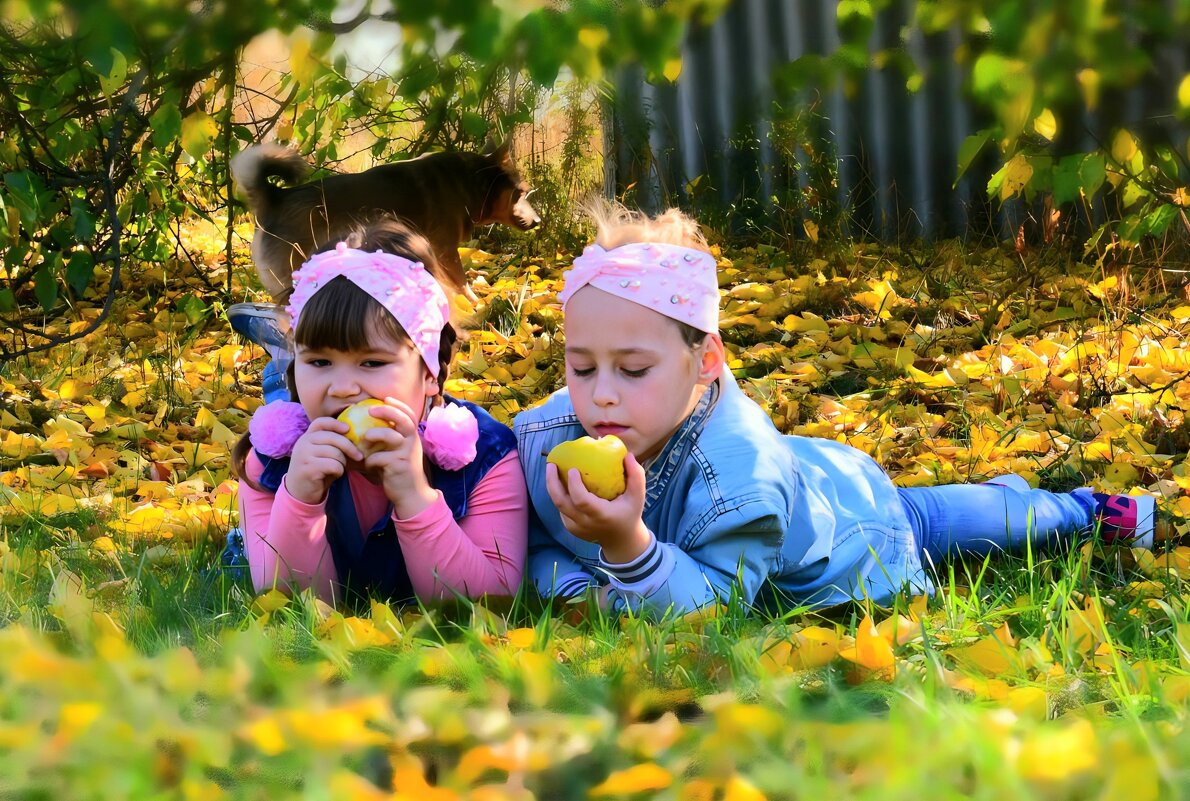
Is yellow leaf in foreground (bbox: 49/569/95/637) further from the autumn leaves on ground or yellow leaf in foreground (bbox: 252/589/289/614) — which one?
yellow leaf in foreground (bbox: 252/589/289/614)

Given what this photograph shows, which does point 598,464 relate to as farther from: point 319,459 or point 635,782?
point 635,782

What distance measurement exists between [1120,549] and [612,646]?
1.23 m

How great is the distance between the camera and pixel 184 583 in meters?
2.21

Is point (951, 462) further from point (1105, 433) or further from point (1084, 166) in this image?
point (1084, 166)

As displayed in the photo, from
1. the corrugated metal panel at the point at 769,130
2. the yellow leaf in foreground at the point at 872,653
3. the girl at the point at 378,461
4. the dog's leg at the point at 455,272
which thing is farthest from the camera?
the corrugated metal panel at the point at 769,130

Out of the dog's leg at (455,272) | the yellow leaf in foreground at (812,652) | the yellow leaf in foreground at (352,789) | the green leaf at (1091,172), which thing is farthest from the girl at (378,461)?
the dog's leg at (455,272)

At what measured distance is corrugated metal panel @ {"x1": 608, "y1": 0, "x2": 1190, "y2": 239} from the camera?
6.07 metres

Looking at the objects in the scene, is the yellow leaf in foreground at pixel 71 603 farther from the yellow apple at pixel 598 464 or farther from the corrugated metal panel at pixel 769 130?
the corrugated metal panel at pixel 769 130

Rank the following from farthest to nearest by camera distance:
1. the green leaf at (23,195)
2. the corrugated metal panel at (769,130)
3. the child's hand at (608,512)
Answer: the corrugated metal panel at (769,130)
the green leaf at (23,195)
the child's hand at (608,512)

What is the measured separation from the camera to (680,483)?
231cm

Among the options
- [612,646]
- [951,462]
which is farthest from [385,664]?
[951,462]

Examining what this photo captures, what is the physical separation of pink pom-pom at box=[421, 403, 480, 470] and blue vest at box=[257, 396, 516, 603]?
4cm

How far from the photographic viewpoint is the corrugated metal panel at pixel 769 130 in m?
6.07

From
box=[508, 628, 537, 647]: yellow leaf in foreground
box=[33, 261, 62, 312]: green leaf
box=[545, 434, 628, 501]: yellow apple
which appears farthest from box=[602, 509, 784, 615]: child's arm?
box=[33, 261, 62, 312]: green leaf
